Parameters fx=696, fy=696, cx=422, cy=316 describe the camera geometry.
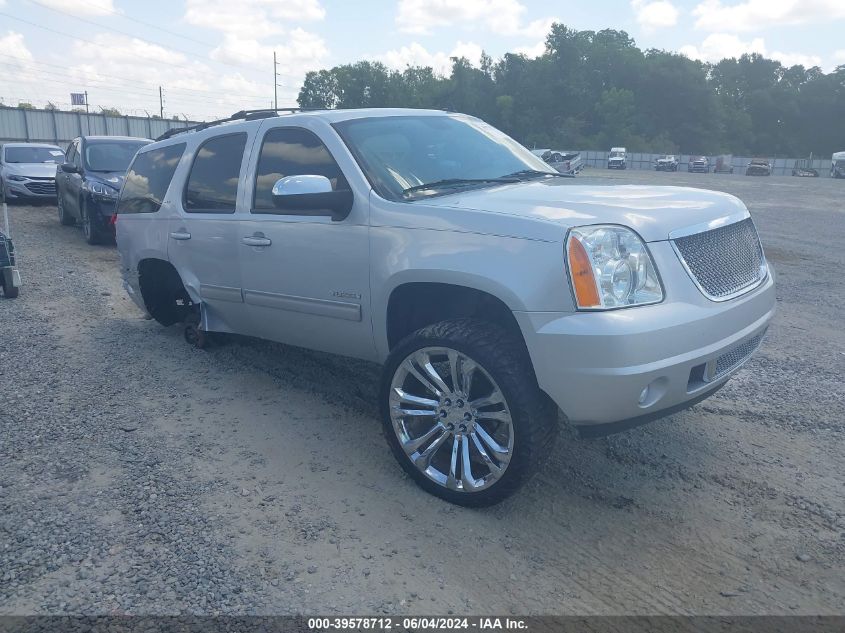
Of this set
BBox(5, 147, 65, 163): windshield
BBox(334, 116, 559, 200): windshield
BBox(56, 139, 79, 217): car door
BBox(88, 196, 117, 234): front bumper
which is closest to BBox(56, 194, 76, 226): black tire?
BBox(56, 139, 79, 217): car door

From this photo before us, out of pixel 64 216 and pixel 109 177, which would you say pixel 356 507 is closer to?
pixel 109 177

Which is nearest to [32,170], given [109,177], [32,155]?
[32,155]

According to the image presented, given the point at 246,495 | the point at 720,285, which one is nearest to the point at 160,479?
the point at 246,495

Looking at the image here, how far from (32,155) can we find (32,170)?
1.03 metres

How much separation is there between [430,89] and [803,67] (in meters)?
52.5

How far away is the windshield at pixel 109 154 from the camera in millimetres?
12180

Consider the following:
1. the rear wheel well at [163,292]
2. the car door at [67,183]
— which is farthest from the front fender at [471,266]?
the car door at [67,183]

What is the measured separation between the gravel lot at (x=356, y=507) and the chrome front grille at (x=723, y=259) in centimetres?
101

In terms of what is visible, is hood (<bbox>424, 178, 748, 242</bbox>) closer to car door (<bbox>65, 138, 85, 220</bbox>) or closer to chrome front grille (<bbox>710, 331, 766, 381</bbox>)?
chrome front grille (<bbox>710, 331, 766, 381</bbox>)

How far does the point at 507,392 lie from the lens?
3.12 m

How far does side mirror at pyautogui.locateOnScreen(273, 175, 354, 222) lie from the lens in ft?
12.1

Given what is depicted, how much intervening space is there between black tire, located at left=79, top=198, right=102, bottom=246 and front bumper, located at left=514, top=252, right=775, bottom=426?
10310 millimetres

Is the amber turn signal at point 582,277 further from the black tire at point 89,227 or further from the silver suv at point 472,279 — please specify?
the black tire at point 89,227

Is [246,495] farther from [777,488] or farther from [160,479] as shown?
[777,488]
